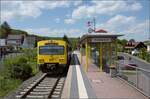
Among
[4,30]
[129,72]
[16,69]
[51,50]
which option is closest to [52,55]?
[51,50]

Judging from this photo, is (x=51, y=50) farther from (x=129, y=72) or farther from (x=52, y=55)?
(x=129, y=72)

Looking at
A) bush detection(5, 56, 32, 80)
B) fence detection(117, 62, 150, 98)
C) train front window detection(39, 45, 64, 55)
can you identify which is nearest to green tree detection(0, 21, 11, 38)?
train front window detection(39, 45, 64, 55)

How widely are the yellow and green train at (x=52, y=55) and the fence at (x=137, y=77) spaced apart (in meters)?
8.44

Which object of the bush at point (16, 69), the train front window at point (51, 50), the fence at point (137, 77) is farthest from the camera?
the train front window at point (51, 50)

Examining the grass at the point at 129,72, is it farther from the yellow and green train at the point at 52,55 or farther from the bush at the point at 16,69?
the bush at the point at 16,69

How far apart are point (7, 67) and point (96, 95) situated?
13617mm

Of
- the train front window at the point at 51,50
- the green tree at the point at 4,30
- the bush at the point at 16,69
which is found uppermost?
the green tree at the point at 4,30

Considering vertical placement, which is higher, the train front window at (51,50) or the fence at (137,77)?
the train front window at (51,50)

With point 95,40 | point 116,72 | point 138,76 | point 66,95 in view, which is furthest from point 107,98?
point 95,40

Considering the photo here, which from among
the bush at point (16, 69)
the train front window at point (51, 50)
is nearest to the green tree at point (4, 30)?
the train front window at point (51, 50)

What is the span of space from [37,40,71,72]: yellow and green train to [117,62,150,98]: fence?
27.7 feet

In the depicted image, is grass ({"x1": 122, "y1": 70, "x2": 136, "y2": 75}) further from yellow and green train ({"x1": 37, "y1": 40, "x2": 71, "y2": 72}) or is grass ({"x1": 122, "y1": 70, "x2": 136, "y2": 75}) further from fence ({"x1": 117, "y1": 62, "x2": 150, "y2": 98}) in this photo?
yellow and green train ({"x1": 37, "y1": 40, "x2": 71, "y2": 72})

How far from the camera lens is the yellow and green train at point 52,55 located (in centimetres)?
2630

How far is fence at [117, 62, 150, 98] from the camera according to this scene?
1216 cm
